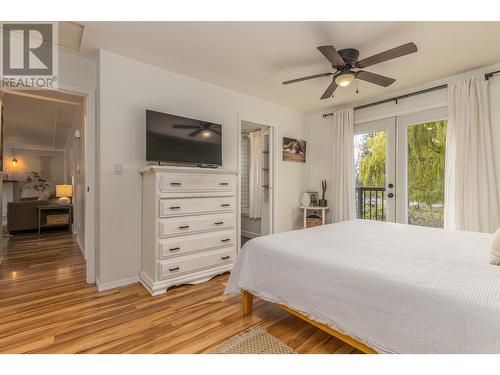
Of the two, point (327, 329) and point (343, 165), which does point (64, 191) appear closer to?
point (343, 165)

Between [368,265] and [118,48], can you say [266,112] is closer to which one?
[118,48]

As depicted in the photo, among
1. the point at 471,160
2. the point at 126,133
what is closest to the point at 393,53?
the point at 471,160

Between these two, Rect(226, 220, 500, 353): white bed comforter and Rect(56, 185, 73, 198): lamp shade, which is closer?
Rect(226, 220, 500, 353): white bed comforter

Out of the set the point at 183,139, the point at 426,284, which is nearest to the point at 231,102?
the point at 183,139

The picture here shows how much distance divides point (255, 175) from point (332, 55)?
118 inches

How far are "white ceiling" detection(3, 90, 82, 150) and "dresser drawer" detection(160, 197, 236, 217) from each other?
7.05 feet

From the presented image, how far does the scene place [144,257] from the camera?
2645 mm

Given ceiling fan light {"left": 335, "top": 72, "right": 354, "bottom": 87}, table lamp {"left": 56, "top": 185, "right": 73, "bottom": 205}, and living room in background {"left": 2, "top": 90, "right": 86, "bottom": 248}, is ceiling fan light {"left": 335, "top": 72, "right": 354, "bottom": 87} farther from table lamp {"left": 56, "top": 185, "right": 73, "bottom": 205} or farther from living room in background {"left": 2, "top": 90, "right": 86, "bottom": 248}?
table lamp {"left": 56, "top": 185, "right": 73, "bottom": 205}

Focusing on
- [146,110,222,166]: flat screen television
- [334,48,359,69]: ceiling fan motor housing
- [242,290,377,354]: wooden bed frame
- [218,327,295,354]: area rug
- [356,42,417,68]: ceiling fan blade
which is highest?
[334,48,359,69]: ceiling fan motor housing

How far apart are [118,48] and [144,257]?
2.16m

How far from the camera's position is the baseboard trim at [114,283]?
2449mm

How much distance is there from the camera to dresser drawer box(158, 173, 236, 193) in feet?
8.02

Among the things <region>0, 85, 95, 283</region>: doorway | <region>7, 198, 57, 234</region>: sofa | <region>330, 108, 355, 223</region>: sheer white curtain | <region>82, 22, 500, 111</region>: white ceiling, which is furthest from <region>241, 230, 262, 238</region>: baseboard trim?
<region>7, 198, 57, 234</region>: sofa

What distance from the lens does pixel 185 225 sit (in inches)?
101
